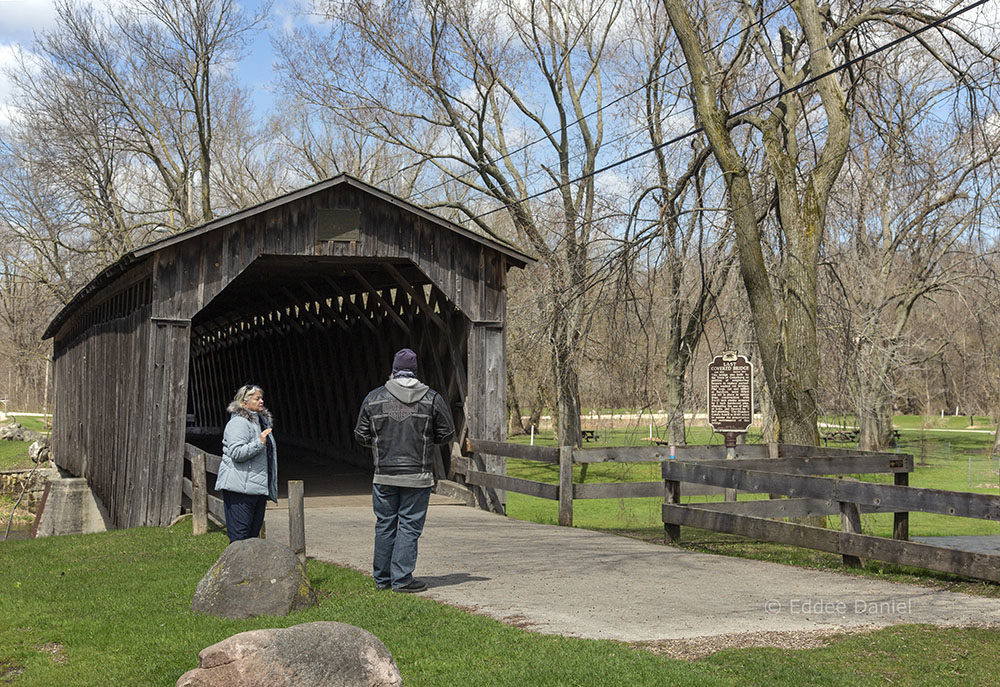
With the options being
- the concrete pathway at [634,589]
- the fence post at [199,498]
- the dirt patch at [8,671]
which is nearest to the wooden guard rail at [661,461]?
the concrete pathway at [634,589]

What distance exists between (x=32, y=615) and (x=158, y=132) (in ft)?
101

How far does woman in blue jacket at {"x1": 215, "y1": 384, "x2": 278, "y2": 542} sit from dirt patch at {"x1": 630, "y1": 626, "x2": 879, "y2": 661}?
3581 mm

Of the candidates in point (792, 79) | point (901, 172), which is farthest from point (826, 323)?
point (792, 79)

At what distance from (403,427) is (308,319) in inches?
555

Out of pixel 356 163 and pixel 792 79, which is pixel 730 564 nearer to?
pixel 792 79

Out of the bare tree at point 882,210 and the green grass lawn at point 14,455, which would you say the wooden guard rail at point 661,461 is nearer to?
the bare tree at point 882,210

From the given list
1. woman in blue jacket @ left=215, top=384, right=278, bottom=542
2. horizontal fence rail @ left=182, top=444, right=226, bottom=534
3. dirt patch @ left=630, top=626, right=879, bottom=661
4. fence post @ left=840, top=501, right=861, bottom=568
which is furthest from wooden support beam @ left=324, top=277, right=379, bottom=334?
dirt patch @ left=630, top=626, right=879, bottom=661

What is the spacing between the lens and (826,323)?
590 inches

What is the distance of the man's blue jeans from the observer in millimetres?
7641

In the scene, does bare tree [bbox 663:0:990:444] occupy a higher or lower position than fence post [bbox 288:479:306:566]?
higher

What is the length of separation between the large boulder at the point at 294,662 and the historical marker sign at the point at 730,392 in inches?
370

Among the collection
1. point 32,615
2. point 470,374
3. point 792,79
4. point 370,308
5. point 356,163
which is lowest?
point 32,615

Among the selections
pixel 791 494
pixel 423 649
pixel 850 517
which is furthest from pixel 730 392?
pixel 423 649

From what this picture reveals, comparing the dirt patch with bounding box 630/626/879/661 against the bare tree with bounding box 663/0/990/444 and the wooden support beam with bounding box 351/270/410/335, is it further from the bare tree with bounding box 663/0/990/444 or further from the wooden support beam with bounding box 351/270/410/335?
the wooden support beam with bounding box 351/270/410/335
